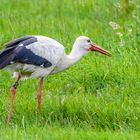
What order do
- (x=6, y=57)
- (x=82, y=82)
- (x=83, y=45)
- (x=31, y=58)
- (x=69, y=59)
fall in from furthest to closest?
1. (x=82, y=82)
2. (x=83, y=45)
3. (x=69, y=59)
4. (x=31, y=58)
5. (x=6, y=57)

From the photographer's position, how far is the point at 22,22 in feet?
36.9

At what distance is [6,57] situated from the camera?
25.7 feet

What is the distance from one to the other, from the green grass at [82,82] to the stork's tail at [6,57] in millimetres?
540

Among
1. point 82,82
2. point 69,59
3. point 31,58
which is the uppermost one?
point 31,58

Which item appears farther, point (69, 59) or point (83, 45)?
point (83, 45)

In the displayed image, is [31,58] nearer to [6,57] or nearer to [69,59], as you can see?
[6,57]

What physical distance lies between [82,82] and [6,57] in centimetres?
132

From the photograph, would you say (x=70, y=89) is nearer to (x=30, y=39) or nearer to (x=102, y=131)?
(x=30, y=39)

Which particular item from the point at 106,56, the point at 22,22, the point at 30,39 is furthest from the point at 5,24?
the point at 30,39

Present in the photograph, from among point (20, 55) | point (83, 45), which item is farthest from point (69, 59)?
point (20, 55)

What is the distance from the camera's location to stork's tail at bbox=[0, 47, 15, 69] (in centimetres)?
779

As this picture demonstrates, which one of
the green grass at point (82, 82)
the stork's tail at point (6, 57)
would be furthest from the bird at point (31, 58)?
the green grass at point (82, 82)

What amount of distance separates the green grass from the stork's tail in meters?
0.54

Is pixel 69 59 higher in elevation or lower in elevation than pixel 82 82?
higher
